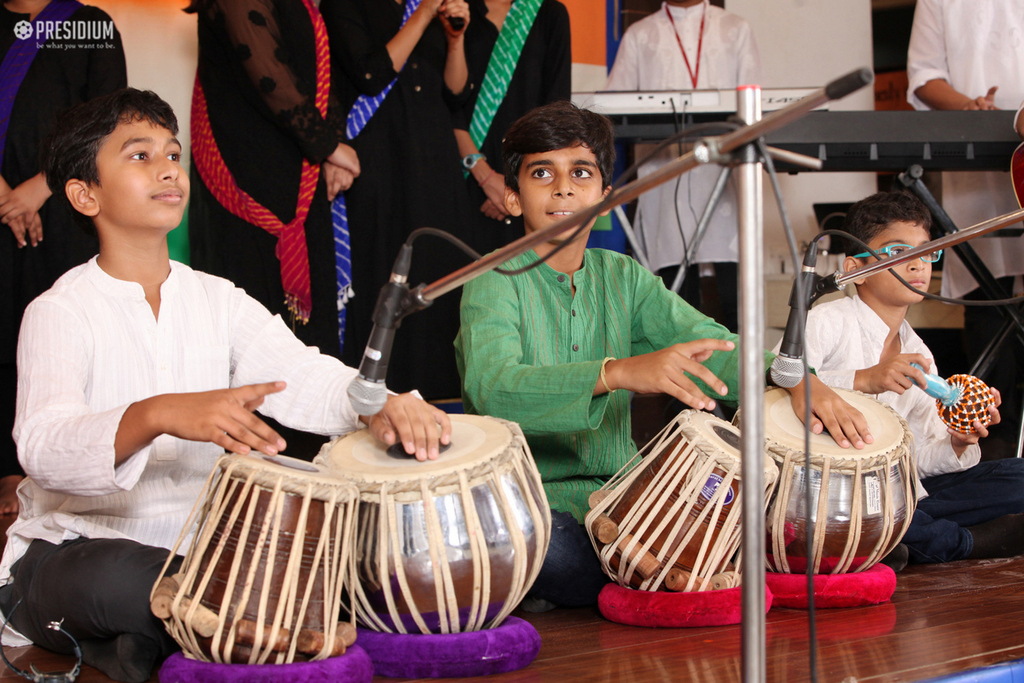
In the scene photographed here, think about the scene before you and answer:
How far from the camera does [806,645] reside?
1564 mm

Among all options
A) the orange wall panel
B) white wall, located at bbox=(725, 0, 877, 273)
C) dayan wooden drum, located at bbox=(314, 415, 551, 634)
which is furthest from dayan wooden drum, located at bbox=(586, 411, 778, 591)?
white wall, located at bbox=(725, 0, 877, 273)

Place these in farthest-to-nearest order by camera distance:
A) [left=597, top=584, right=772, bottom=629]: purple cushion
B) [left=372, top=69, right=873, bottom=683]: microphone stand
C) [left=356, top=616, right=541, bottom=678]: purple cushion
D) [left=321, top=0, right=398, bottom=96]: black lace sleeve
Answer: [left=321, top=0, right=398, bottom=96]: black lace sleeve < [left=597, top=584, right=772, bottom=629]: purple cushion < [left=356, top=616, right=541, bottom=678]: purple cushion < [left=372, top=69, right=873, bottom=683]: microphone stand

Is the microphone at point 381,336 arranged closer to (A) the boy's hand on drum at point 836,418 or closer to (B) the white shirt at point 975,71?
(A) the boy's hand on drum at point 836,418

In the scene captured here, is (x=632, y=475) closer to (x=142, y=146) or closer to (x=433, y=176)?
(x=142, y=146)

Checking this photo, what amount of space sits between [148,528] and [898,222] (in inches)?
85.1

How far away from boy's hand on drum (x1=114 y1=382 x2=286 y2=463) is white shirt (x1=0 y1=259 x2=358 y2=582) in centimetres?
7

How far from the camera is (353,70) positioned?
118 inches

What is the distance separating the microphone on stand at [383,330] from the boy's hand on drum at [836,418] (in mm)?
930

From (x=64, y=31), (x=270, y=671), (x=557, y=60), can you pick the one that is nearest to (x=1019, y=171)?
(x=557, y=60)

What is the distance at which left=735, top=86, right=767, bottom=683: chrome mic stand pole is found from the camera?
1.02 m

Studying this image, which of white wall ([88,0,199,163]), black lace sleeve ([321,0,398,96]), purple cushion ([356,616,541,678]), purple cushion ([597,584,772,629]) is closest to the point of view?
purple cushion ([356,616,541,678])

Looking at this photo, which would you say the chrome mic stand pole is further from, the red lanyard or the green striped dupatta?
the red lanyard

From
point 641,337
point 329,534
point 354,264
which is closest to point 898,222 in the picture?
point 641,337

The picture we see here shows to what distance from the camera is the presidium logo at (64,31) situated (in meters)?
2.87
